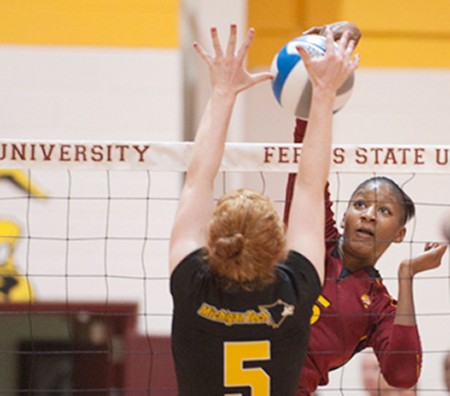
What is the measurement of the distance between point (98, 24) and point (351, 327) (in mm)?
3567

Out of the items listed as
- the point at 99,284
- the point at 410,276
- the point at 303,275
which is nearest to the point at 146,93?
the point at 99,284

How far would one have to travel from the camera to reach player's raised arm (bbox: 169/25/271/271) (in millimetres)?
2359

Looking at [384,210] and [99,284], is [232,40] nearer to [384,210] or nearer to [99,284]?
[384,210]

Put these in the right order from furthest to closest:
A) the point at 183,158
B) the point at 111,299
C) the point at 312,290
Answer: the point at 111,299, the point at 183,158, the point at 312,290

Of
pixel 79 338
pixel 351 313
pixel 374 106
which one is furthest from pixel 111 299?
pixel 351 313

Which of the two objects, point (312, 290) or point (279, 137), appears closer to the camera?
point (312, 290)

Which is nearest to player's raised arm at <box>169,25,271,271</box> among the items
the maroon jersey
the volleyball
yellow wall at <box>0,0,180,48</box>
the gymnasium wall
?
the volleyball

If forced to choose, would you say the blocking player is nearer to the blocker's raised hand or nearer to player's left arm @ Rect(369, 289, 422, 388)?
the blocker's raised hand

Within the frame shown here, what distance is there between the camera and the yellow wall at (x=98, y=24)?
646 cm

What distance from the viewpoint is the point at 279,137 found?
6773 mm

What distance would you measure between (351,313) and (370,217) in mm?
389

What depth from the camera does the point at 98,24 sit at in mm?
6484

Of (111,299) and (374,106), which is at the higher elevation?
(374,106)

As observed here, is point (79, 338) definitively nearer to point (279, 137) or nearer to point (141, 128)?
point (141, 128)
